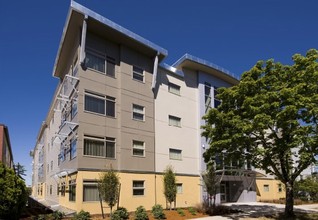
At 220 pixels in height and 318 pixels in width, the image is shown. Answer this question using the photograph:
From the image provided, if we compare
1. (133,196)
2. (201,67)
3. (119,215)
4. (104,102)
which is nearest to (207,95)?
(201,67)

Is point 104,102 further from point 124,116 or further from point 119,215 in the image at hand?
point 119,215

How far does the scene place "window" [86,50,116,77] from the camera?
24.6 meters

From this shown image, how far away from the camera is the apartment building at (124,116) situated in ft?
76.9

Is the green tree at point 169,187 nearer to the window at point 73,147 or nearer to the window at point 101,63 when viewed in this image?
the window at point 73,147

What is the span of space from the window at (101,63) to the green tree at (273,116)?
348 inches

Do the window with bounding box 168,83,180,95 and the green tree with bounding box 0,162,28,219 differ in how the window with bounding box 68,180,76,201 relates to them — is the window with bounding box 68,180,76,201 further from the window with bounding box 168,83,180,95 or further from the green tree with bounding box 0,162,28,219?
the window with bounding box 168,83,180,95

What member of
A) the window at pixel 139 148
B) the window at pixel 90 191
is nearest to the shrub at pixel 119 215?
the window at pixel 90 191

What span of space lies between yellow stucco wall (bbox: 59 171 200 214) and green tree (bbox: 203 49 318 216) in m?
5.50

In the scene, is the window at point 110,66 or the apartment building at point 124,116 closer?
the apartment building at point 124,116

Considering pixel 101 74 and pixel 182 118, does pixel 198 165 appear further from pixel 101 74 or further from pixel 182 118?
pixel 101 74

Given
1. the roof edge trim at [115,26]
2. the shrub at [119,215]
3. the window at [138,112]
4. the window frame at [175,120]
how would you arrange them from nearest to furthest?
1. the shrub at [119,215]
2. the roof edge trim at [115,26]
3. the window at [138,112]
4. the window frame at [175,120]

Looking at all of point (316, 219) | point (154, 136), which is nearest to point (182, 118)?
point (154, 136)

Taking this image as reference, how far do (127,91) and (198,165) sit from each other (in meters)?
11.0

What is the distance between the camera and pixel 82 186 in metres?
22.2
